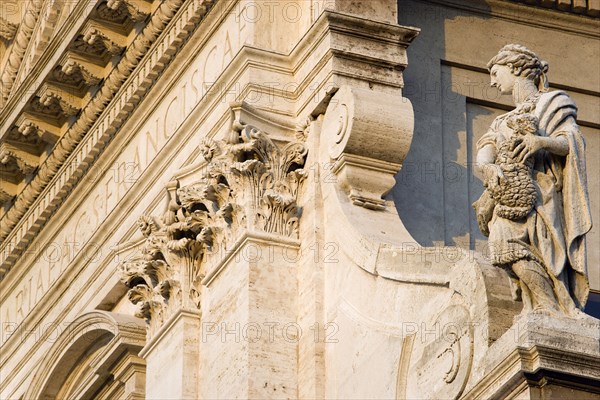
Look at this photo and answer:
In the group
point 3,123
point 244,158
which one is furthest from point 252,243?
point 3,123

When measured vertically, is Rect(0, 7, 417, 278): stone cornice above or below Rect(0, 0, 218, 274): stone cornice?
below

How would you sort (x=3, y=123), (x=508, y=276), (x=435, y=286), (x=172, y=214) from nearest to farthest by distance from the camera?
(x=508, y=276) → (x=435, y=286) → (x=172, y=214) → (x=3, y=123)

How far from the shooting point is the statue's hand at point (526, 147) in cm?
1538

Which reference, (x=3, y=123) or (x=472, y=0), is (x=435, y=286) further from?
(x=3, y=123)

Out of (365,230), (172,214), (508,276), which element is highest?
(172,214)

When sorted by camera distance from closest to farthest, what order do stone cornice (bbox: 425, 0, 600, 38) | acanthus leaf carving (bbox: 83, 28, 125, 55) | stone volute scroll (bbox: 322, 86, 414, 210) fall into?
stone volute scroll (bbox: 322, 86, 414, 210) < stone cornice (bbox: 425, 0, 600, 38) < acanthus leaf carving (bbox: 83, 28, 125, 55)

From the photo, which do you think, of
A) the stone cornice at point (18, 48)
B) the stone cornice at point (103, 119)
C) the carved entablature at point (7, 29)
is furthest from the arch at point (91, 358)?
the carved entablature at point (7, 29)

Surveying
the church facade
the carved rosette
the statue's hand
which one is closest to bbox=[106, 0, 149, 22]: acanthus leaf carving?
the church facade

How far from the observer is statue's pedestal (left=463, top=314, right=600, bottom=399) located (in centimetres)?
1438

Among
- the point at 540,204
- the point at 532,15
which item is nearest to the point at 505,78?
the point at 540,204

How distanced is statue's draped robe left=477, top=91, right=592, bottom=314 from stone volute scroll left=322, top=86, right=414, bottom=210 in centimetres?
278

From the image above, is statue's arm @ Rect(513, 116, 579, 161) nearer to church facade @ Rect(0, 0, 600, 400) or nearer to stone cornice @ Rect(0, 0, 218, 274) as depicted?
church facade @ Rect(0, 0, 600, 400)

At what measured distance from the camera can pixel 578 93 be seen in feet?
70.7

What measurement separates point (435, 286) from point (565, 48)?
223 inches
